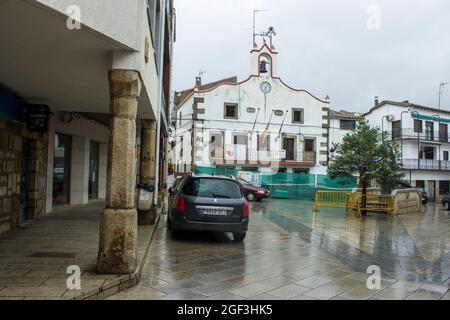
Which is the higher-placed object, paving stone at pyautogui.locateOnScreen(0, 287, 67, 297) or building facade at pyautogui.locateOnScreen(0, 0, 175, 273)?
building facade at pyautogui.locateOnScreen(0, 0, 175, 273)

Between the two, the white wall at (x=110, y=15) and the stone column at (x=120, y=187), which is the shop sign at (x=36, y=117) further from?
the white wall at (x=110, y=15)

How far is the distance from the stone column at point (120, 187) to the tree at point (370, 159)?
13.6m

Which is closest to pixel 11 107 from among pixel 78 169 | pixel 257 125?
pixel 78 169

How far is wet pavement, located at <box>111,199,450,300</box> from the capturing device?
4877 millimetres

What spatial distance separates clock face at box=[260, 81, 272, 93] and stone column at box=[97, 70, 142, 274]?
27.3 metres

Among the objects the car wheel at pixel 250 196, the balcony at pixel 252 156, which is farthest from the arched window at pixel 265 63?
the car wheel at pixel 250 196

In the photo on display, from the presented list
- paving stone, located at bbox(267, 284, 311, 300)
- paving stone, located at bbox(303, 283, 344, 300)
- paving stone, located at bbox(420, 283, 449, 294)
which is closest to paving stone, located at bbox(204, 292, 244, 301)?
paving stone, located at bbox(267, 284, 311, 300)

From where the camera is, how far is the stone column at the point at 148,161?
982cm

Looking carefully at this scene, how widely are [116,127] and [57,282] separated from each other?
6.65ft

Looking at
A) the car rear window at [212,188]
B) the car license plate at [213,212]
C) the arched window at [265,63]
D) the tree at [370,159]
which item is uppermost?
the arched window at [265,63]

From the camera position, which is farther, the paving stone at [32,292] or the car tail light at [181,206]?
the car tail light at [181,206]

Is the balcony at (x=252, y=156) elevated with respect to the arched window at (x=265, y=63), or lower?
lower

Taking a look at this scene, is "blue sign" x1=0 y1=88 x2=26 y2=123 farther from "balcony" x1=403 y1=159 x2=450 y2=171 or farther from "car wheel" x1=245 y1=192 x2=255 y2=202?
"balcony" x1=403 y1=159 x2=450 y2=171
